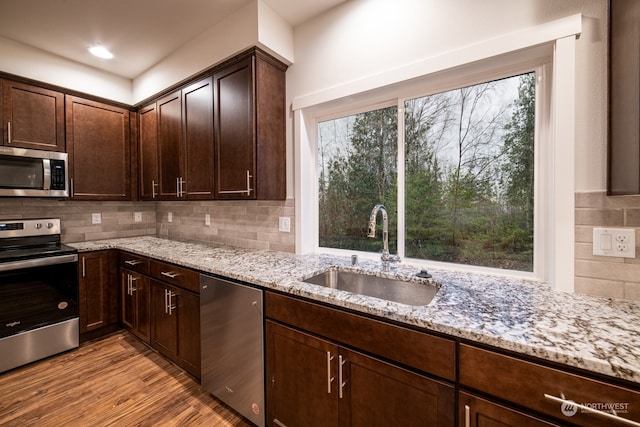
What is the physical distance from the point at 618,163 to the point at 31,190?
382cm

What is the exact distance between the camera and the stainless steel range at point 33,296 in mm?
2014

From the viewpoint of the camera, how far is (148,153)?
9.30 feet

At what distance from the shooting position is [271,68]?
6.62 feet

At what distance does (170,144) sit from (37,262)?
139cm

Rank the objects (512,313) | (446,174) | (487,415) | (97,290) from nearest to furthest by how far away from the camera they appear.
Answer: (487,415)
(512,313)
(446,174)
(97,290)

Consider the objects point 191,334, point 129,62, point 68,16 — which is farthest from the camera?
point 129,62

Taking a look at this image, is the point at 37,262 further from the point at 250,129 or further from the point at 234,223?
the point at 250,129

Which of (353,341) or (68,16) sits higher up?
(68,16)

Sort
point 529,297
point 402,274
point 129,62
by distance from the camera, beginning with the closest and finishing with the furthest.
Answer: point 529,297 < point 402,274 < point 129,62

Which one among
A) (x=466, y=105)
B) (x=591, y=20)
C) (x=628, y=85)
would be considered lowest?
(x=628, y=85)

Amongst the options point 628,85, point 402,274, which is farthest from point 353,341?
point 628,85

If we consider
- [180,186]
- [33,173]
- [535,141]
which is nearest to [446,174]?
[535,141]

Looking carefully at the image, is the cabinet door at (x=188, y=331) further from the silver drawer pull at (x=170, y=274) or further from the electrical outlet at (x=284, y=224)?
the electrical outlet at (x=284, y=224)

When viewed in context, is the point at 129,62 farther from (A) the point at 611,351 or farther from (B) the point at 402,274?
(A) the point at 611,351
